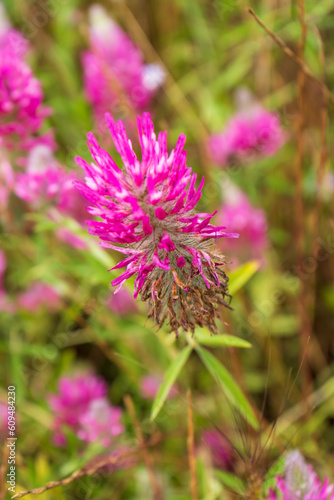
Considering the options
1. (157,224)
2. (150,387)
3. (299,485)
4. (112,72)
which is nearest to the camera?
(157,224)

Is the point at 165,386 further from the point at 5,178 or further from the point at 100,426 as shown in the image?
the point at 5,178

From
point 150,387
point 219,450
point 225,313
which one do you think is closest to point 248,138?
point 225,313

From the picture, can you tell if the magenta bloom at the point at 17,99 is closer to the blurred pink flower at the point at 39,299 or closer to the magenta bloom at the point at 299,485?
the blurred pink flower at the point at 39,299

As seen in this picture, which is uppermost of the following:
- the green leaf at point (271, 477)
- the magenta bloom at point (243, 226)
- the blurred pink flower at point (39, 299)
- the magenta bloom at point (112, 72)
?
the magenta bloom at point (112, 72)

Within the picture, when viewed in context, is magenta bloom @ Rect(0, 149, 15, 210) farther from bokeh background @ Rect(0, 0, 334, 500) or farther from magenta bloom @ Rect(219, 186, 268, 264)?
magenta bloom @ Rect(219, 186, 268, 264)

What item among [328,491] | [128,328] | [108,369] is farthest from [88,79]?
[328,491]

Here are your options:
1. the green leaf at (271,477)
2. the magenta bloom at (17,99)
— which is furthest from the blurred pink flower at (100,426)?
the magenta bloom at (17,99)

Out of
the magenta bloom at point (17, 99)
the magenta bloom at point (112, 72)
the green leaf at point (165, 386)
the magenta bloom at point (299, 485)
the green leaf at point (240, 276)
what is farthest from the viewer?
the magenta bloom at point (112, 72)

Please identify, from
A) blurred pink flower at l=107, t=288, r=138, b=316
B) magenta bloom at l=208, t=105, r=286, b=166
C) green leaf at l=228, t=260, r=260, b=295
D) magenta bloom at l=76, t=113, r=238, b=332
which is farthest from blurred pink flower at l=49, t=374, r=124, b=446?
magenta bloom at l=208, t=105, r=286, b=166

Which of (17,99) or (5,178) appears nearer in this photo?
(17,99)
